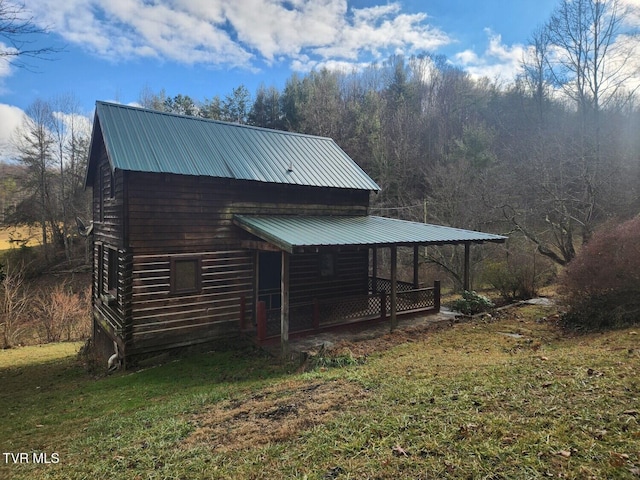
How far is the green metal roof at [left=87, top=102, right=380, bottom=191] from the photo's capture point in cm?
1053

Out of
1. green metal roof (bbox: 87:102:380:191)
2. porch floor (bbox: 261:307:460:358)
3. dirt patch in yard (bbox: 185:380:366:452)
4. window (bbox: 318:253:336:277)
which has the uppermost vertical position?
green metal roof (bbox: 87:102:380:191)

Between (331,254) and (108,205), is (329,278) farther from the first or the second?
(108,205)

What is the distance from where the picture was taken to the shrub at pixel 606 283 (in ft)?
30.1

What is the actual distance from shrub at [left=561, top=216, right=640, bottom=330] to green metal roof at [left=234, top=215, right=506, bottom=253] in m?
2.98

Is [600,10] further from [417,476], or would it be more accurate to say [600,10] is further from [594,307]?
[417,476]

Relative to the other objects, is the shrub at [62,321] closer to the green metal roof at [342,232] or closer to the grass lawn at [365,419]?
the grass lawn at [365,419]

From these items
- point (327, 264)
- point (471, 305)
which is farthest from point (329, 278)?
point (471, 305)

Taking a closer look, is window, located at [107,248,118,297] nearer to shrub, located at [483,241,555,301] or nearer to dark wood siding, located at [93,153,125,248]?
dark wood siding, located at [93,153,125,248]

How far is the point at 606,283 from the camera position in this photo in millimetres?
9562

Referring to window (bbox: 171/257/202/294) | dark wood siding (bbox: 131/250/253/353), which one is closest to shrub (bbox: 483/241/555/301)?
dark wood siding (bbox: 131/250/253/353)

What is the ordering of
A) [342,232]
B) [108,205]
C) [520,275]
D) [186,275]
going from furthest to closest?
[520,275] < [108,205] < [342,232] < [186,275]

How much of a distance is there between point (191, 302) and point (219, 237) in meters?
2.01

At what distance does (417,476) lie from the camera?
353 cm

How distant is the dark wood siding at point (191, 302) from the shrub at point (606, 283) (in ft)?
30.1
